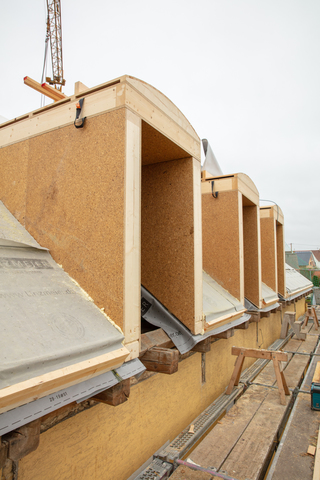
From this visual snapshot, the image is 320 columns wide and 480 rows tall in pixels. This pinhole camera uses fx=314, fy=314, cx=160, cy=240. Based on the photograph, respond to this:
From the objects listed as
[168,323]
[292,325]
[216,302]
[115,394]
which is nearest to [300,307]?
[292,325]

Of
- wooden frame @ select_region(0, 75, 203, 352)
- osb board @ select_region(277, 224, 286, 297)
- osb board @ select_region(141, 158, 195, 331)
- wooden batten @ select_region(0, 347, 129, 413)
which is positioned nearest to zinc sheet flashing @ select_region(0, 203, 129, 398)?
wooden batten @ select_region(0, 347, 129, 413)

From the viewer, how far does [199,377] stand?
4934 millimetres

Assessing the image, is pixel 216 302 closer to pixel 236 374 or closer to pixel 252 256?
pixel 236 374

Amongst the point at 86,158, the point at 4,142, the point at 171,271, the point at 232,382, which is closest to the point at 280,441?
the point at 232,382

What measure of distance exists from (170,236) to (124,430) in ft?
7.32

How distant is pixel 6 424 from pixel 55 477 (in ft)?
3.88

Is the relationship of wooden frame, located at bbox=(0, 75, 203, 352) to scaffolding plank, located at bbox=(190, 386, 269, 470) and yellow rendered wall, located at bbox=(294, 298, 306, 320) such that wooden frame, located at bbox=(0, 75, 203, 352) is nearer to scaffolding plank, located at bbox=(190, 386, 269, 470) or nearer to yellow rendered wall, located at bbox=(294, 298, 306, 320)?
scaffolding plank, located at bbox=(190, 386, 269, 470)

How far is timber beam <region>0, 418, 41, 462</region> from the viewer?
170 centimetres

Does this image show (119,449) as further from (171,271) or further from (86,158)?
(86,158)

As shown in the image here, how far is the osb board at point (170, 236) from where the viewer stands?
3.92 m

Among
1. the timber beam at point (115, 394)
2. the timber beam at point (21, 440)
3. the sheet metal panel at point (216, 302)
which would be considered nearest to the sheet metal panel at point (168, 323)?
the sheet metal panel at point (216, 302)

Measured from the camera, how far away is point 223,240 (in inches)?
250

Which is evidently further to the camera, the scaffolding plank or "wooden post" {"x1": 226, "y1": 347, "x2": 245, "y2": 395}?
"wooden post" {"x1": 226, "y1": 347, "x2": 245, "y2": 395}

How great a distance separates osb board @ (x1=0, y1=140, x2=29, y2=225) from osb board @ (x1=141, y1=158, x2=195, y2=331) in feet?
5.04
